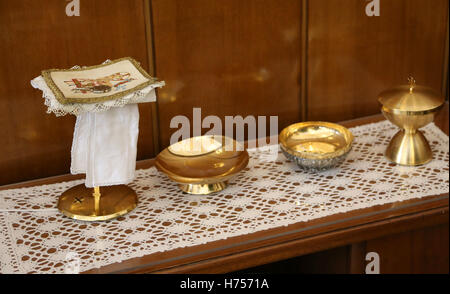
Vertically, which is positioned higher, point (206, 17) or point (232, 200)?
point (206, 17)

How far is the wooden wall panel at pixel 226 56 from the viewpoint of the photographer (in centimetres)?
163

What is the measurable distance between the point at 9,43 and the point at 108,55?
9.3 inches

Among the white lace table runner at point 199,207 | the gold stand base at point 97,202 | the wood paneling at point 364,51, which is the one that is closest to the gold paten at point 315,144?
the white lace table runner at point 199,207

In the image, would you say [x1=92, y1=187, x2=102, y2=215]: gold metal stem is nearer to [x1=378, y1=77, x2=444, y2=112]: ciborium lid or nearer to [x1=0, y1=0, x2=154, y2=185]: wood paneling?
[x1=0, y1=0, x2=154, y2=185]: wood paneling

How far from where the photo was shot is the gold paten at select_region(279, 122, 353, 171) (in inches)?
62.7

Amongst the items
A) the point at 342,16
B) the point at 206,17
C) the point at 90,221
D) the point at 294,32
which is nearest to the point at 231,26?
the point at 206,17

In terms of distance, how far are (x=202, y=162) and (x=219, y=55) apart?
0.99ft

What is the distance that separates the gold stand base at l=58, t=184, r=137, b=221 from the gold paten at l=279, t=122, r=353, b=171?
0.42 metres

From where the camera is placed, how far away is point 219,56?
5.57ft

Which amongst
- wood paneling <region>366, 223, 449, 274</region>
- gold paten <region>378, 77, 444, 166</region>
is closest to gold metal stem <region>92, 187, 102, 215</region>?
wood paneling <region>366, 223, 449, 274</region>

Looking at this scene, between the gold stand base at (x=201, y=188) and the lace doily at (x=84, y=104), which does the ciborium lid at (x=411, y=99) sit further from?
the lace doily at (x=84, y=104)

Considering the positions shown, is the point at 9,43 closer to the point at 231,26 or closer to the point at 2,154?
the point at 2,154

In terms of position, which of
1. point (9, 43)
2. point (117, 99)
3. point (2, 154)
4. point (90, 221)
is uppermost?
point (9, 43)

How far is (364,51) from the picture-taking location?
185 cm
